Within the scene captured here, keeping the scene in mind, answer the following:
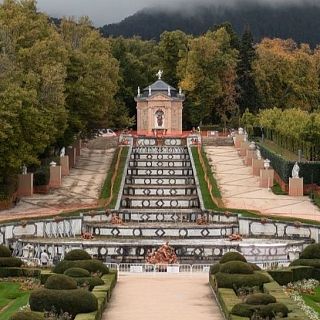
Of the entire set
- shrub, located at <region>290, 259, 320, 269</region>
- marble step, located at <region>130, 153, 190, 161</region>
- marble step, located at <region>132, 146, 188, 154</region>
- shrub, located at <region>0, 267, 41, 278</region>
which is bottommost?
shrub, located at <region>0, 267, 41, 278</region>

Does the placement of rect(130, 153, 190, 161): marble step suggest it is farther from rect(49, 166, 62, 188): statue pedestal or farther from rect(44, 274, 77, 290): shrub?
rect(44, 274, 77, 290): shrub

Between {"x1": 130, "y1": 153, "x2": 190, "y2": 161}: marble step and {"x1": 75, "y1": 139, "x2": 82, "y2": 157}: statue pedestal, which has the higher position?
{"x1": 75, "y1": 139, "x2": 82, "y2": 157}: statue pedestal

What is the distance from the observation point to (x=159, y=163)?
58.9 m

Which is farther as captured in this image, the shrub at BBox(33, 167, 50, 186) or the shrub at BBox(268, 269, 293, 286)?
the shrub at BBox(33, 167, 50, 186)

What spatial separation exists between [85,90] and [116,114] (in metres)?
24.9

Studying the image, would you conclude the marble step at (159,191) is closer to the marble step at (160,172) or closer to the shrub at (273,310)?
the marble step at (160,172)

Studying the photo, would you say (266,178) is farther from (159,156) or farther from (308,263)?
(308,263)

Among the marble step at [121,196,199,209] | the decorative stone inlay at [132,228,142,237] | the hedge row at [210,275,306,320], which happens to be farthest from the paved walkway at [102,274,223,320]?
the marble step at [121,196,199,209]

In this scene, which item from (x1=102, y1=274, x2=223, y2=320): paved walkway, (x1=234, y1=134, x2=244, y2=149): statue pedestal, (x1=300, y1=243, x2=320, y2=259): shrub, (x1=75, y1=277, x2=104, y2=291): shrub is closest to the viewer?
(x1=102, y1=274, x2=223, y2=320): paved walkway

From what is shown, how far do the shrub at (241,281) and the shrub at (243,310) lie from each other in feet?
13.9

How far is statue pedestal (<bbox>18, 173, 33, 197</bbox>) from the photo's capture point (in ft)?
168

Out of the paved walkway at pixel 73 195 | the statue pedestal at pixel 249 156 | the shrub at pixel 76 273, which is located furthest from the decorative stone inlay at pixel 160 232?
the statue pedestal at pixel 249 156

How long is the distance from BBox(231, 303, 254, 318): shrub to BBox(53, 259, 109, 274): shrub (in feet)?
25.8

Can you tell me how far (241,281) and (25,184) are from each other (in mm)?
28395
